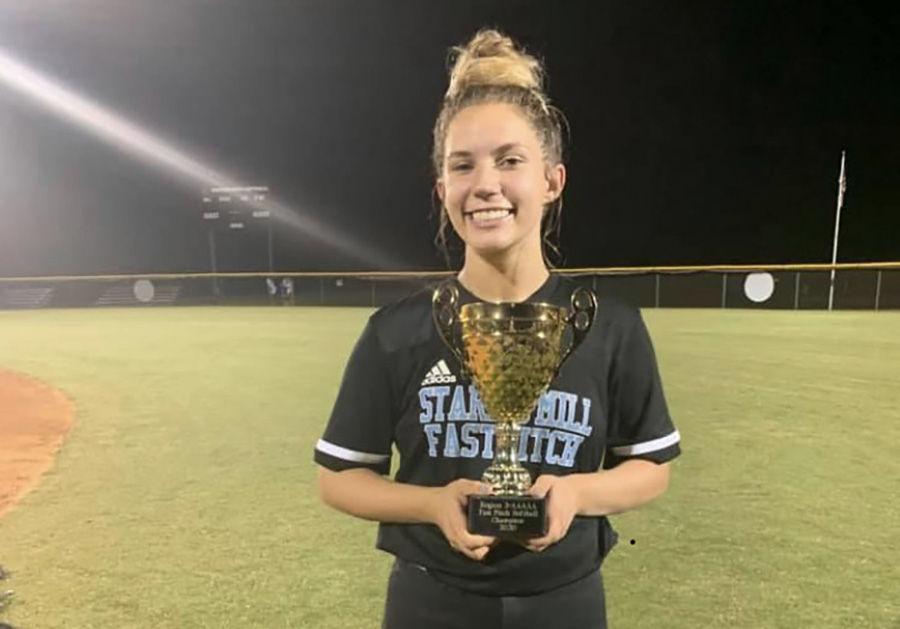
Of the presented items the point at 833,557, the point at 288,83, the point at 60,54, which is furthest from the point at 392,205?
the point at 833,557

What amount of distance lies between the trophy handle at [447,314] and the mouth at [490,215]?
13cm

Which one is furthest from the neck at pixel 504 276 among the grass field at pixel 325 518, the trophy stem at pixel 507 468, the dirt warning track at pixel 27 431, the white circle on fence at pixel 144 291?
the white circle on fence at pixel 144 291

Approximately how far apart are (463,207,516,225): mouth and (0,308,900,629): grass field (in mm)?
1954

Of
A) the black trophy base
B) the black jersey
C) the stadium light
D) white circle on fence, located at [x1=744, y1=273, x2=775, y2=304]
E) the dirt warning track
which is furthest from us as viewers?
the stadium light

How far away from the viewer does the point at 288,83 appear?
32.0 meters

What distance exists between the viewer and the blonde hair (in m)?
1.21

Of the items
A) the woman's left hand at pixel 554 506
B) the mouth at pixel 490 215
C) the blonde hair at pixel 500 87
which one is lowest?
the woman's left hand at pixel 554 506

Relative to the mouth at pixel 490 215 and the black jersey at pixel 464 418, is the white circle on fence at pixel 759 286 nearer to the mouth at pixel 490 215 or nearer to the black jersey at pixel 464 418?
the black jersey at pixel 464 418

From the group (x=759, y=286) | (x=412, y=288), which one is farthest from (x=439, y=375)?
(x=412, y=288)

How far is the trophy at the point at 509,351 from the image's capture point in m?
1.12

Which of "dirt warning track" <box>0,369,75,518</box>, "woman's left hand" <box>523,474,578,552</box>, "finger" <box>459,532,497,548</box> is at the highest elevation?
"woman's left hand" <box>523,474,578,552</box>

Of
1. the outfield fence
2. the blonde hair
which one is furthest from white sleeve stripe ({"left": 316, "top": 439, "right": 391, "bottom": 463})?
the outfield fence

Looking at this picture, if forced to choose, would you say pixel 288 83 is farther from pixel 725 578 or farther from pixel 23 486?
pixel 725 578

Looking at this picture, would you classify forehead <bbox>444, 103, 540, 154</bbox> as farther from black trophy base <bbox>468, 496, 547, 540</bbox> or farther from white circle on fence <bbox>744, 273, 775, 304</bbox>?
white circle on fence <bbox>744, 273, 775, 304</bbox>
